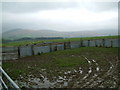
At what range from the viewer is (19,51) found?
47.0ft

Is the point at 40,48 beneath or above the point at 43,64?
above

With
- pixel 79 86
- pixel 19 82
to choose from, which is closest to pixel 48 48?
pixel 19 82

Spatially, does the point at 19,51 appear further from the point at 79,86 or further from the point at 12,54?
the point at 79,86

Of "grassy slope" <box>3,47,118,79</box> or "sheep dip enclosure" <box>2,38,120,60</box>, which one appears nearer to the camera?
"grassy slope" <box>3,47,118,79</box>

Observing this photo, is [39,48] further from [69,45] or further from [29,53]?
[69,45]

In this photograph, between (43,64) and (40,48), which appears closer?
(43,64)

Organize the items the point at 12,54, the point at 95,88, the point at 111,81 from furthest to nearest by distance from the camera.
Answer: the point at 12,54
the point at 111,81
the point at 95,88

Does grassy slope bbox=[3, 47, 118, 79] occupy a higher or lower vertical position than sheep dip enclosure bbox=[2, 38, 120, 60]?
lower

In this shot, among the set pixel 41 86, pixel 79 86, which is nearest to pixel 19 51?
pixel 41 86

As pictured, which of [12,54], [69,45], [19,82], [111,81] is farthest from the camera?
[69,45]

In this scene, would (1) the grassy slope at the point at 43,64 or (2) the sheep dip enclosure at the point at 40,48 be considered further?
(2) the sheep dip enclosure at the point at 40,48

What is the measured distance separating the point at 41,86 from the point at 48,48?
40.6ft

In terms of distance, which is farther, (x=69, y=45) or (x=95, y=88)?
(x=69, y=45)

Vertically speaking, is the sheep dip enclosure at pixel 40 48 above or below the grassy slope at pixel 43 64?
above
